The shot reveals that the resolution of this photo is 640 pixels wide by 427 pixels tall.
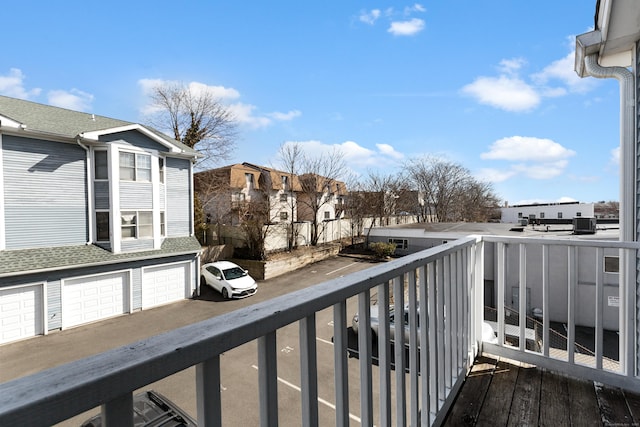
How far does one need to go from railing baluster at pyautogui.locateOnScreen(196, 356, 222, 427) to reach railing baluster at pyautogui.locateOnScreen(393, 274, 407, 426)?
760mm

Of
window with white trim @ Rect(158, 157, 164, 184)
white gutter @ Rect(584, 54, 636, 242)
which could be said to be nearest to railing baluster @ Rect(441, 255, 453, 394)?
white gutter @ Rect(584, 54, 636, 242)

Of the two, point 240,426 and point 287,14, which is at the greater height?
point 287,14

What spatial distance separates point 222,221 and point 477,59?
1382 cm

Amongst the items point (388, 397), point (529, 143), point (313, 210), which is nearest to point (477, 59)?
point (388, 397)

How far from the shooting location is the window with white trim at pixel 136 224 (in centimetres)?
1005

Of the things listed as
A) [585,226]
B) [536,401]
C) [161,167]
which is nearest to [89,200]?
[161,167]

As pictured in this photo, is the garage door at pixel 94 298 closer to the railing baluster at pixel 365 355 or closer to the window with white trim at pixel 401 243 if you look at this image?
the railing baluster at pixel 365 355

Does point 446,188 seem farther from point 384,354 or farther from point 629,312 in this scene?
point 384,354

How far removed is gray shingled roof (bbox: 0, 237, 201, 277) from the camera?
7.93 metres

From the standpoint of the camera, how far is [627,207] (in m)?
2.23

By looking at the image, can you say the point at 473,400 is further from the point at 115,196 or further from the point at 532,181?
the point at 532,181

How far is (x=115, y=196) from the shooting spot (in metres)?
9.70

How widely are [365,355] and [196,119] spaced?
58.4 ft

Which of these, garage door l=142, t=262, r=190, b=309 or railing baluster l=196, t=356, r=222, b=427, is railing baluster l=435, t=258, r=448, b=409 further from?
garage door l=142, t=262, r=190, b=309
